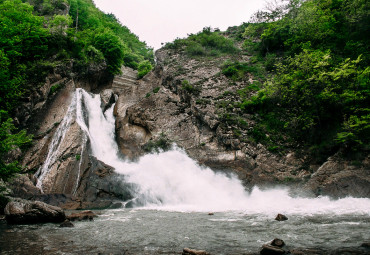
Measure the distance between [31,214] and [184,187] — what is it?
1246 cm

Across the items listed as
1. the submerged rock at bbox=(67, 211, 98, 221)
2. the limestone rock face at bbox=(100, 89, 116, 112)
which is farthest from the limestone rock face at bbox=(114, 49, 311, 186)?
the submerged rock at bbox=(67, 211, 98, 221)

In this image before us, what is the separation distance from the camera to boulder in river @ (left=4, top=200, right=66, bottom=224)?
34.3 feet

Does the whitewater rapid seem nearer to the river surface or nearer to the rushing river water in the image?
the rushing river water

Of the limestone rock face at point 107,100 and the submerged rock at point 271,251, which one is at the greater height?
the limestone rock face at point 107,100

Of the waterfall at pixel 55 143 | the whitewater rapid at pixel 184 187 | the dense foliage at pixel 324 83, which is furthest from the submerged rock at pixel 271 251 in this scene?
the waterfall at pixel 55 143

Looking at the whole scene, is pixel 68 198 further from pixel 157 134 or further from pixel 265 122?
pixel 265 122

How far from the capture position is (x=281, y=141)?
21656 mm

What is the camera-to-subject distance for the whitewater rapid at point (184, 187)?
1540cm

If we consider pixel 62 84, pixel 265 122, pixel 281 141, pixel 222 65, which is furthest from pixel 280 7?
pixel 62 84

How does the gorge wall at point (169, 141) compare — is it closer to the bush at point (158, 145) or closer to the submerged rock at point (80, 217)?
the bush at point (158, 145)

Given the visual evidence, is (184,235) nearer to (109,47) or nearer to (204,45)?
(204,45)

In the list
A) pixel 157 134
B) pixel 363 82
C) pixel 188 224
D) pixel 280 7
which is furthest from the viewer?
pixel 280 7

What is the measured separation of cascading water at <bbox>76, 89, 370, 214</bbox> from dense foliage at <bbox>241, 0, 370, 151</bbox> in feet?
19.4

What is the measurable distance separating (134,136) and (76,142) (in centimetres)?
683
